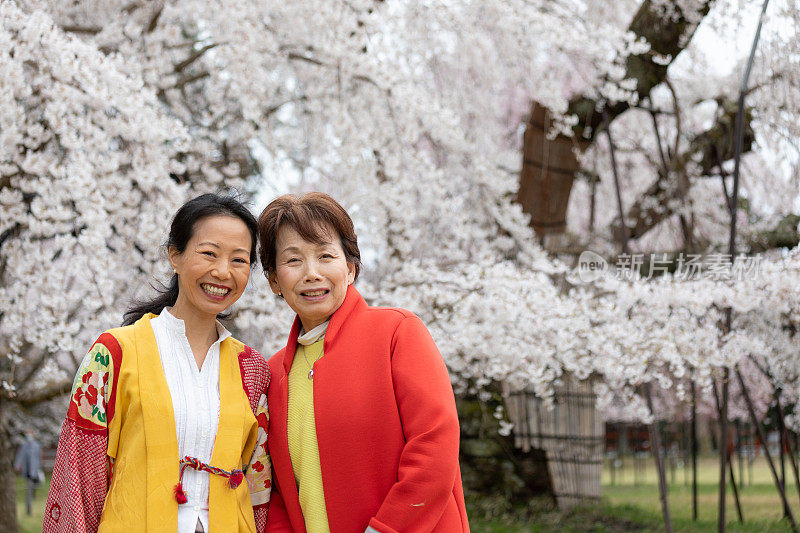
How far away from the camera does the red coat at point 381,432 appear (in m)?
1.56

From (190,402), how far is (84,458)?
0.25m

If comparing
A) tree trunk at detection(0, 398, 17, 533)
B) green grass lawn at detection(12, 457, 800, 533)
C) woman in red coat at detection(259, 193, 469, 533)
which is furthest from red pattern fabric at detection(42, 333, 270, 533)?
green grass lawn at detection(12, 457, 800, 533)

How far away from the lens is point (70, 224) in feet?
12.8

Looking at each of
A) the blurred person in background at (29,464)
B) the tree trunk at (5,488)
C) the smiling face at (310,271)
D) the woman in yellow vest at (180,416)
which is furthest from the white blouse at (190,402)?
the blurred person in background at (29,464)

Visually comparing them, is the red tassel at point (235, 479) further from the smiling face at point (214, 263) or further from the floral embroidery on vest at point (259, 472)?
the smiling face at point (214, 263)

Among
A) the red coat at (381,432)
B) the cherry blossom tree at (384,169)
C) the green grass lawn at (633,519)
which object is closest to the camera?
the red coat at (381,432)

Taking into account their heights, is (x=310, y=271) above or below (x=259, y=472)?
above

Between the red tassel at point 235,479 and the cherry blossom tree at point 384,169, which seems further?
the cherry blossom tree at point 384,169

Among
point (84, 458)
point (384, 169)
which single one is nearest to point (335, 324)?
point (84, 458)

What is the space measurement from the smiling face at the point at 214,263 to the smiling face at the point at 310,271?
0.10 meters

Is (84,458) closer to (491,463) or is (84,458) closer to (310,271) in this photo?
(310,271)

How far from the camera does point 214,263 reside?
175cm

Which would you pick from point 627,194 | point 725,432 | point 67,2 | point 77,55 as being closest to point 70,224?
point 77,55

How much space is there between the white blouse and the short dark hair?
284mm
